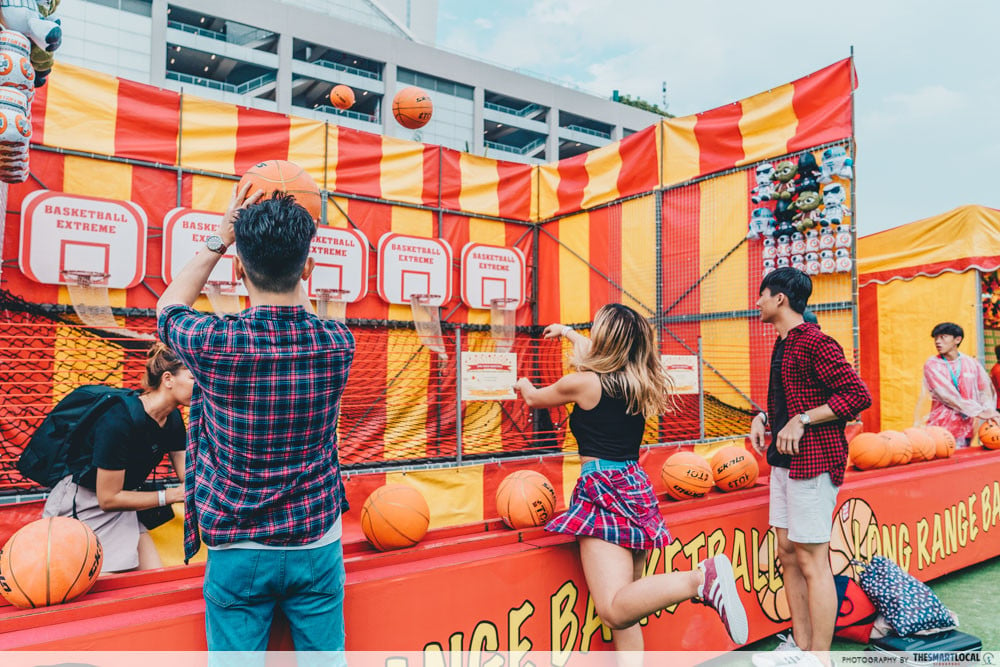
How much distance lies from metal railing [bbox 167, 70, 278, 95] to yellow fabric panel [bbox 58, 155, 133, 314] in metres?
27.9

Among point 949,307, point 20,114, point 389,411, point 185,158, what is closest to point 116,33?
point 185,158

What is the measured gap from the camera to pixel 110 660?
176 centimetres

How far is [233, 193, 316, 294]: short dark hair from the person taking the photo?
5.13 ft

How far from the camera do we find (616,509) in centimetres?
246

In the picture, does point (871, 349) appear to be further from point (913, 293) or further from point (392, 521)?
point (392, 521)

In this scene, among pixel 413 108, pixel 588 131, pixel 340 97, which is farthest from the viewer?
pixel 588 131

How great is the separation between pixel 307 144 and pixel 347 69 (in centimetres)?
2912

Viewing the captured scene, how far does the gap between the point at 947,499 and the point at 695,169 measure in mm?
5160

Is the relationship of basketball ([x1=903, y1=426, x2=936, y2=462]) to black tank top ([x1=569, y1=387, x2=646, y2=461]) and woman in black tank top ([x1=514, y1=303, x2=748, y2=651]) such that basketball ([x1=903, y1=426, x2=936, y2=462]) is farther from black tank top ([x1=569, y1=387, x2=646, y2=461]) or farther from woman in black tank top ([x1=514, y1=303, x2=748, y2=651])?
black tank top ([x1=569, y1=387, x2=646, y2=461])

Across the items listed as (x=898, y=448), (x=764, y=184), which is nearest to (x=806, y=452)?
(x=898, y=448)

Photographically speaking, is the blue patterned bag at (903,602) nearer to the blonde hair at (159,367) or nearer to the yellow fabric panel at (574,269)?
the blonde hair at (159,367)

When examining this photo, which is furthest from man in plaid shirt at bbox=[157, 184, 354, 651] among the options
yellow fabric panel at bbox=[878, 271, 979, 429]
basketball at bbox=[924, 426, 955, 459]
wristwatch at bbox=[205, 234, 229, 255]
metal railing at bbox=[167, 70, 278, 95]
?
metal railing at bbox=[167, 70, 278, 95]

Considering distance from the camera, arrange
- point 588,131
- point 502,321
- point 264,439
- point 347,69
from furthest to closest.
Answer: point 588,131
point 347,69
point 502,321
point 264,439

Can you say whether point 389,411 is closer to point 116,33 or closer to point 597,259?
point 597,259
